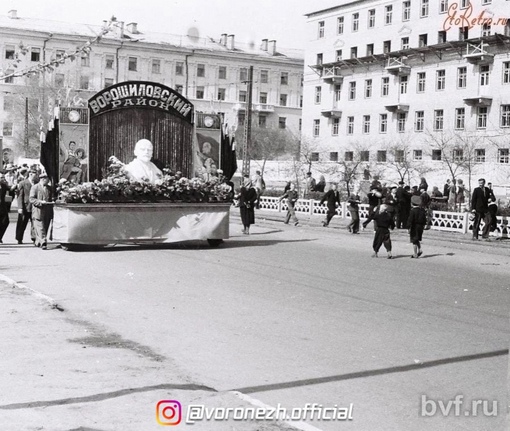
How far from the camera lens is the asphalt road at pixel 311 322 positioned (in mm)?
7479

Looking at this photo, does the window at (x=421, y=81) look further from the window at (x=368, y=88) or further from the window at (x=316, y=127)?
the window at (x=316, y=127)

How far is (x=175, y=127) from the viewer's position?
23969 mm

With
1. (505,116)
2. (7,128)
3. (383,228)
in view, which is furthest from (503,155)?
(7,128)

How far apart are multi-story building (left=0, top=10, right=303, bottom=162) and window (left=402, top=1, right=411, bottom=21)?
66.9 ft

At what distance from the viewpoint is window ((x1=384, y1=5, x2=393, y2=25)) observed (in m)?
69.3

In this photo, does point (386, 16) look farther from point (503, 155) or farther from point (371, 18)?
point (503, 155)

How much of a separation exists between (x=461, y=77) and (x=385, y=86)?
9.10 metres

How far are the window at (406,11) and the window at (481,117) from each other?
1118 cm

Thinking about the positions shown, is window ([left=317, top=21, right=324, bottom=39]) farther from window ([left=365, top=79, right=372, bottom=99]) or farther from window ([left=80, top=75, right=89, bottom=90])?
window ([left=80, top=75, right=89, bottom=90])

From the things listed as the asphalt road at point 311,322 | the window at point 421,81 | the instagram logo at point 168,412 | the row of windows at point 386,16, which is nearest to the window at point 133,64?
the row of windows at point 386,16

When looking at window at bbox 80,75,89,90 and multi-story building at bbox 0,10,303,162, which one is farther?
window at bbox 80,75,89,90

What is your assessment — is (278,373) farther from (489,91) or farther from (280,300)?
(489,91)

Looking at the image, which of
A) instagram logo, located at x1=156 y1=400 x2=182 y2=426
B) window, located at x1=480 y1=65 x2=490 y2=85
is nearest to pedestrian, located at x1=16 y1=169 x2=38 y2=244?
instagram logo, located at x1=156 y1=400 x2=182 y2=426

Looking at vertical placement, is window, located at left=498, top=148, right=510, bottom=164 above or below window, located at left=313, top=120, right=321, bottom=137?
below
